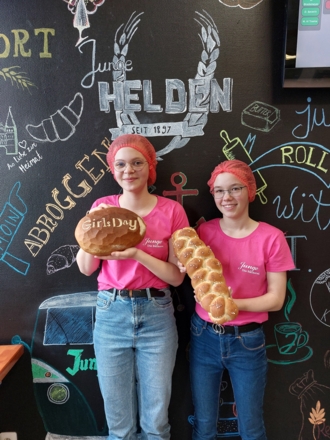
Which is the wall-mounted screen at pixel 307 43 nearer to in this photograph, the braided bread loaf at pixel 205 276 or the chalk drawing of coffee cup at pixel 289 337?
the braided bread loaf at pixel 205 276

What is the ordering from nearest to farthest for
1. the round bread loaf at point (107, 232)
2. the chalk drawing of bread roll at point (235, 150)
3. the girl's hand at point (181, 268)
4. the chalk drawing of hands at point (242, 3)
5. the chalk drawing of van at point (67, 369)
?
the round bread loaf at point (107, 232) < the girl's hand at point (181, 268) < the chalk drawing of hands at point (242, 3) < the chalk drawing of bread roll at point (235, 150) < the chalk drawing of van at point (67, 369)

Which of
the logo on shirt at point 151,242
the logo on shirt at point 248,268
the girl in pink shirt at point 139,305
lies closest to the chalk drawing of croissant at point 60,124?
the girl in pink shirt at point 139,305

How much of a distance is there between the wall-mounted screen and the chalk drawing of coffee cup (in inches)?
51.0

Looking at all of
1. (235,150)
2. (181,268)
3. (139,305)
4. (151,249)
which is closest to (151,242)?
(151,249)

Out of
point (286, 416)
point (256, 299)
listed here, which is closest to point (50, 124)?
point (256, 299)

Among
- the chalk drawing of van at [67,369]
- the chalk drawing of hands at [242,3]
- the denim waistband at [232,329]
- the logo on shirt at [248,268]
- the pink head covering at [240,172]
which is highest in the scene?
the chalk drawing of hands at [242,3]

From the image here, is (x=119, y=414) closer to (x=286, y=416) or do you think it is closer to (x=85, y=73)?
(x=286, y=416)

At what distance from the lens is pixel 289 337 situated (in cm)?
182


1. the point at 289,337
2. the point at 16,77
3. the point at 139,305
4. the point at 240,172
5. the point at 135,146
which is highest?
the point at 16,77

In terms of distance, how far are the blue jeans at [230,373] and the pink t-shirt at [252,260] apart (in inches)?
4.2

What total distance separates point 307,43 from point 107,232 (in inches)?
50.4

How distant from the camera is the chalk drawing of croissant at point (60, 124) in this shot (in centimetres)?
167

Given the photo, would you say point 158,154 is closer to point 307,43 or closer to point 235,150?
point 235,150

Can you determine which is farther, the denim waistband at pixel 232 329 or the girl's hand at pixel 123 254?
the denim waistband at pixel 232 329
